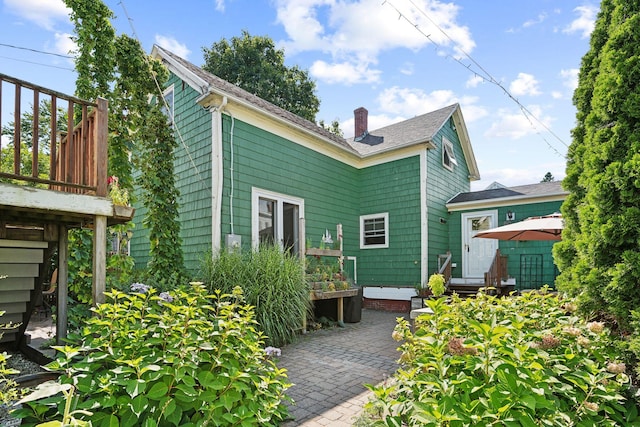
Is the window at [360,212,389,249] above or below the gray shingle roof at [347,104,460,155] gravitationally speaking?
below

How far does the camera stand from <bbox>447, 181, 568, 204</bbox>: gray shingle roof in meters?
9.45

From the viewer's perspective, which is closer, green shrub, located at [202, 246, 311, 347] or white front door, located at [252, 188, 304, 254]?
green shrub, located at [202, 246, 311, 347]

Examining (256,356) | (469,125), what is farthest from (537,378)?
(469,125)

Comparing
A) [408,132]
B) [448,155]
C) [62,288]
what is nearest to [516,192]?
[448,155]

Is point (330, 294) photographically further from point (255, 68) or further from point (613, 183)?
point (255, 68)

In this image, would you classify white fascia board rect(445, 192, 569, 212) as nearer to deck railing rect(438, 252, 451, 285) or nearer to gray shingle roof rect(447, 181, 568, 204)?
gray shingle roof rect(447, 181, 568, 204)

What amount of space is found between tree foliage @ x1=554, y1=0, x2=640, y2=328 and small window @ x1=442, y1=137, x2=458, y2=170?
25.7 ft

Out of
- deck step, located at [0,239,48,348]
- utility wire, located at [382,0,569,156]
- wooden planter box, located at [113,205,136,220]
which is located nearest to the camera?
wooden planter box, located at [113,205,136,220]

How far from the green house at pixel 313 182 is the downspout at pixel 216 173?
0.02 m

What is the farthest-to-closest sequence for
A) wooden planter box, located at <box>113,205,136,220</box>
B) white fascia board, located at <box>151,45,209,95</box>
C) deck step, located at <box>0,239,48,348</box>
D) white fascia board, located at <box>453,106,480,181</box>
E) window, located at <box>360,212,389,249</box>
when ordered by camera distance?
white fascia board, located at <box>453,106,480,181</box> < window, located at <box>360,212,389,249</box> < white fascia board, located at <box>151,45,209,95</box> < deck step, located at <box>0,239,48,348</box> < wooden planter box, located at <box>113,205,136,220</box>

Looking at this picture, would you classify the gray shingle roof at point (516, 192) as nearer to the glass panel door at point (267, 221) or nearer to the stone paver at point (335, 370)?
the stone paver at point (335, 370)

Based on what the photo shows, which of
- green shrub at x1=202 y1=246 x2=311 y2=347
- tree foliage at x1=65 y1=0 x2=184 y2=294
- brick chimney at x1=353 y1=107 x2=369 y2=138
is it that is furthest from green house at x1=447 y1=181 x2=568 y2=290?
tree foliage at x1=65 y1=0 x2=184 y2=294

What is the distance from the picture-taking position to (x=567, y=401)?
74.1 inches

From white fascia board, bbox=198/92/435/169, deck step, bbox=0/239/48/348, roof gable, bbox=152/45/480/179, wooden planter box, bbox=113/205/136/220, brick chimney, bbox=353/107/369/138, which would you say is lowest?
deck step, bbox=0/239/48/348
